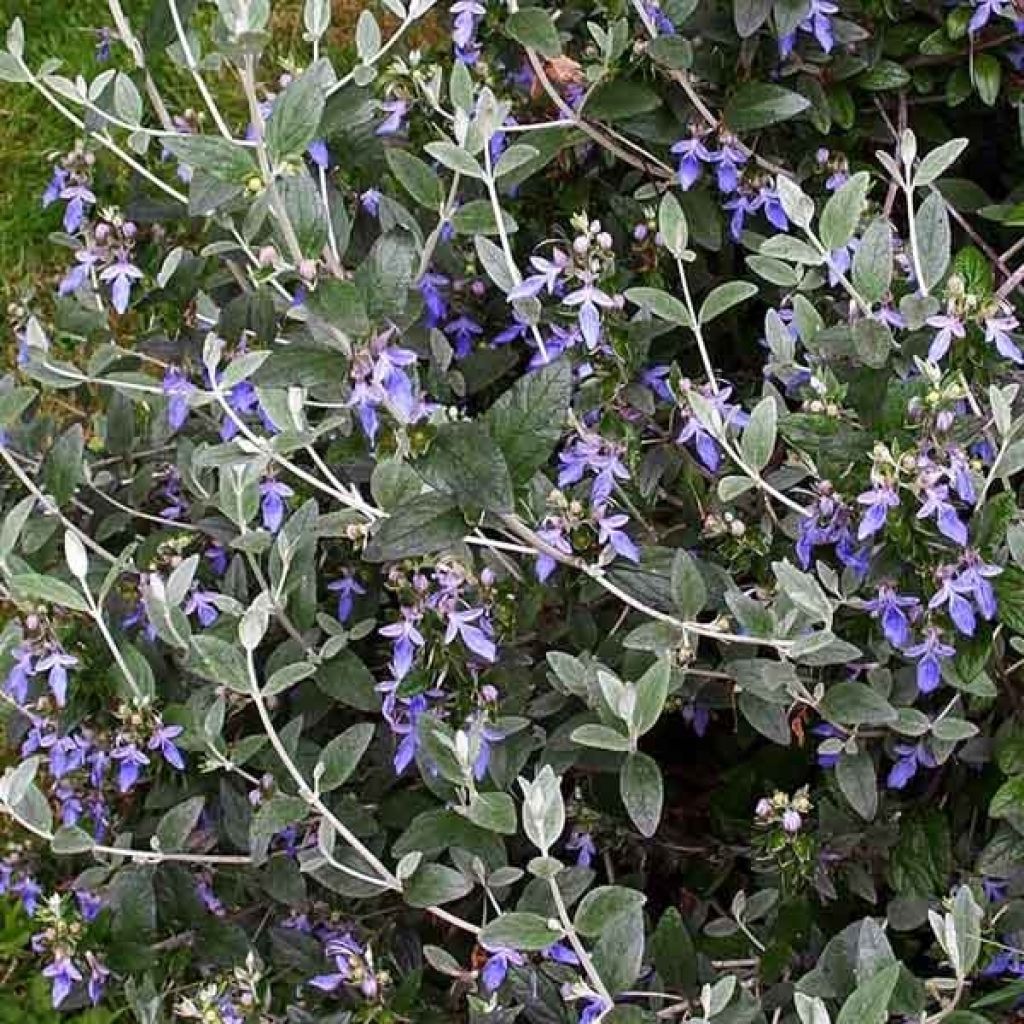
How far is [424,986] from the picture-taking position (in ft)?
6.51

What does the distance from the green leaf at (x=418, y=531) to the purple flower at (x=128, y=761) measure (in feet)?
1.39

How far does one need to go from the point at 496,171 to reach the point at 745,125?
0.43m

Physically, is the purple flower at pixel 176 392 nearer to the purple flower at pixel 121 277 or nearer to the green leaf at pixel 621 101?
the purple flower at pixel 121 277

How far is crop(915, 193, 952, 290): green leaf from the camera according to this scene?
66.7 inches

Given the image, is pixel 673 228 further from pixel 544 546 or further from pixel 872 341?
pixel 544 546

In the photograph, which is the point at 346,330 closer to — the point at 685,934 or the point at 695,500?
the point at 695,500

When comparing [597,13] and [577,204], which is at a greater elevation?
[597,13]

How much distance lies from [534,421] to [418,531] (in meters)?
0.14

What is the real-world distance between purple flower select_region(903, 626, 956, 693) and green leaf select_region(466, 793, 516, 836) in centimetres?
39

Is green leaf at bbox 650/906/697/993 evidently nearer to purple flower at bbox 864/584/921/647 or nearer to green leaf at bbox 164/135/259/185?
purple flower at bbox 864/584/921/647

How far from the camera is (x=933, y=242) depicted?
5.57 feet

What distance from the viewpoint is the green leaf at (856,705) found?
1.63 metres

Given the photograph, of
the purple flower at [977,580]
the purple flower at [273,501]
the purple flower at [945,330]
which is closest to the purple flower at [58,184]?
the purple flower at [273,501]

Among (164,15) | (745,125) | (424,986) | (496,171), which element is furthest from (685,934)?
(164,15)
